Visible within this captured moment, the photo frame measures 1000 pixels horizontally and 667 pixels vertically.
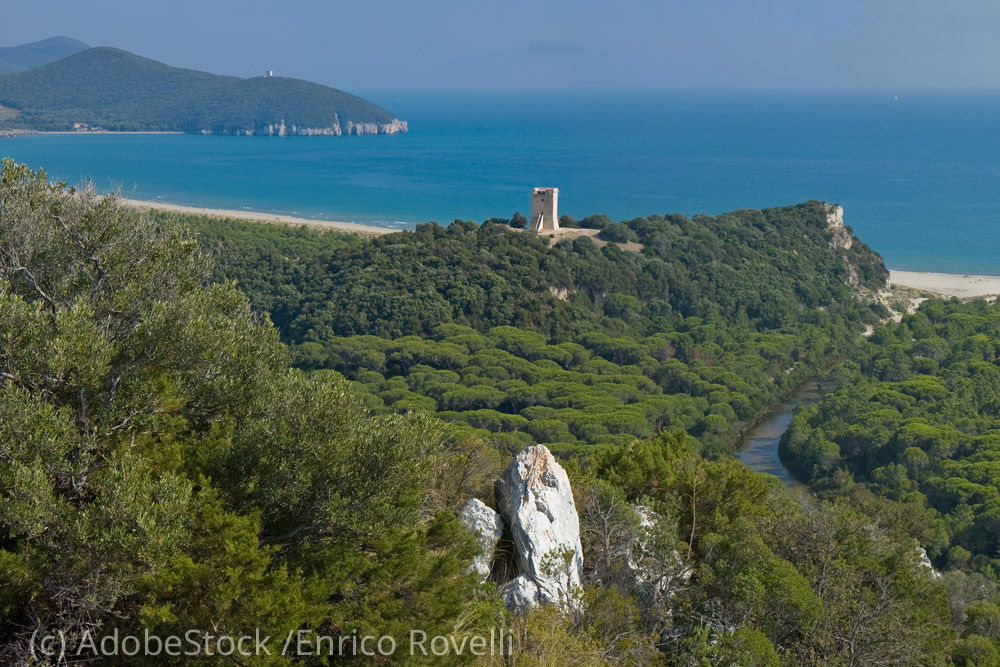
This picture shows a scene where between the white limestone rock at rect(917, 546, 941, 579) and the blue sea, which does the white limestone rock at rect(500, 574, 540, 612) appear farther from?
the blue sea

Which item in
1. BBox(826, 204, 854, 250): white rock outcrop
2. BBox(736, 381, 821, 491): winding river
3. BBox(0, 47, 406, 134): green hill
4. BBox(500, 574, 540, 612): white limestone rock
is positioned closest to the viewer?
BBox(500, 574, 540, 612): white limestone rock

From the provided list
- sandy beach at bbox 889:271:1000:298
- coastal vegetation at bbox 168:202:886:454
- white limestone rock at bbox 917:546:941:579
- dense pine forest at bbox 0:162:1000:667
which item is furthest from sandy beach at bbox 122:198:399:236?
dense pine forest at bbox 0:162:1000:667

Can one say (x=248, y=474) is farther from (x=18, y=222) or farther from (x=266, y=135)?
(x=266, y=135)

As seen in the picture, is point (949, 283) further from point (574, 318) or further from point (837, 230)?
point (574, 318)

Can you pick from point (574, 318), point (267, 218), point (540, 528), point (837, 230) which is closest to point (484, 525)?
point (540, 528)

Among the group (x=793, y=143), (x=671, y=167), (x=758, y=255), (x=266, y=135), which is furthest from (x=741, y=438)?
(x=266, y=135)

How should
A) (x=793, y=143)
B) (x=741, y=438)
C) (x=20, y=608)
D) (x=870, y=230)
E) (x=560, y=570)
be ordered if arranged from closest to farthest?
1. (x=20, y=608)
2. (x=560, y=570)
3. (x=741, y=438)
4. (x=870, y=230)
5. (x=793, y=143)
